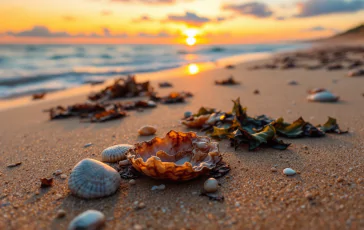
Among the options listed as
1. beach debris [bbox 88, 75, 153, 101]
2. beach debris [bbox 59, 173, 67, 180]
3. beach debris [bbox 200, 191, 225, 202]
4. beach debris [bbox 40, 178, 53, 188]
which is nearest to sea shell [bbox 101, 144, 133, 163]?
beach debris [bbox 59, 173, 67, 180]

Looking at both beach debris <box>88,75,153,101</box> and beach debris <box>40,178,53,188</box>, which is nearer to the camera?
beach debris <box>40,178,53,188</box>

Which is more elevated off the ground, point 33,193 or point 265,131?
point 265,131

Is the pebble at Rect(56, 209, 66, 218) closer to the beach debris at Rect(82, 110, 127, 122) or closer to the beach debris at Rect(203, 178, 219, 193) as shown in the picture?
the beach debris at Rect(203, 178, 219, 193)

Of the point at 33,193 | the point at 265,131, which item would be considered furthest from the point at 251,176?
the point at 33,193

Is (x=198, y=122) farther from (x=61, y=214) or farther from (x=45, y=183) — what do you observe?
(x=61, y=214)

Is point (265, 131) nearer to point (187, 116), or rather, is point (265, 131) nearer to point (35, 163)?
point (187, 116)

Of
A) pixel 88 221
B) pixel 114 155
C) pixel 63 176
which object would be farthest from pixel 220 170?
pixel 63 176
